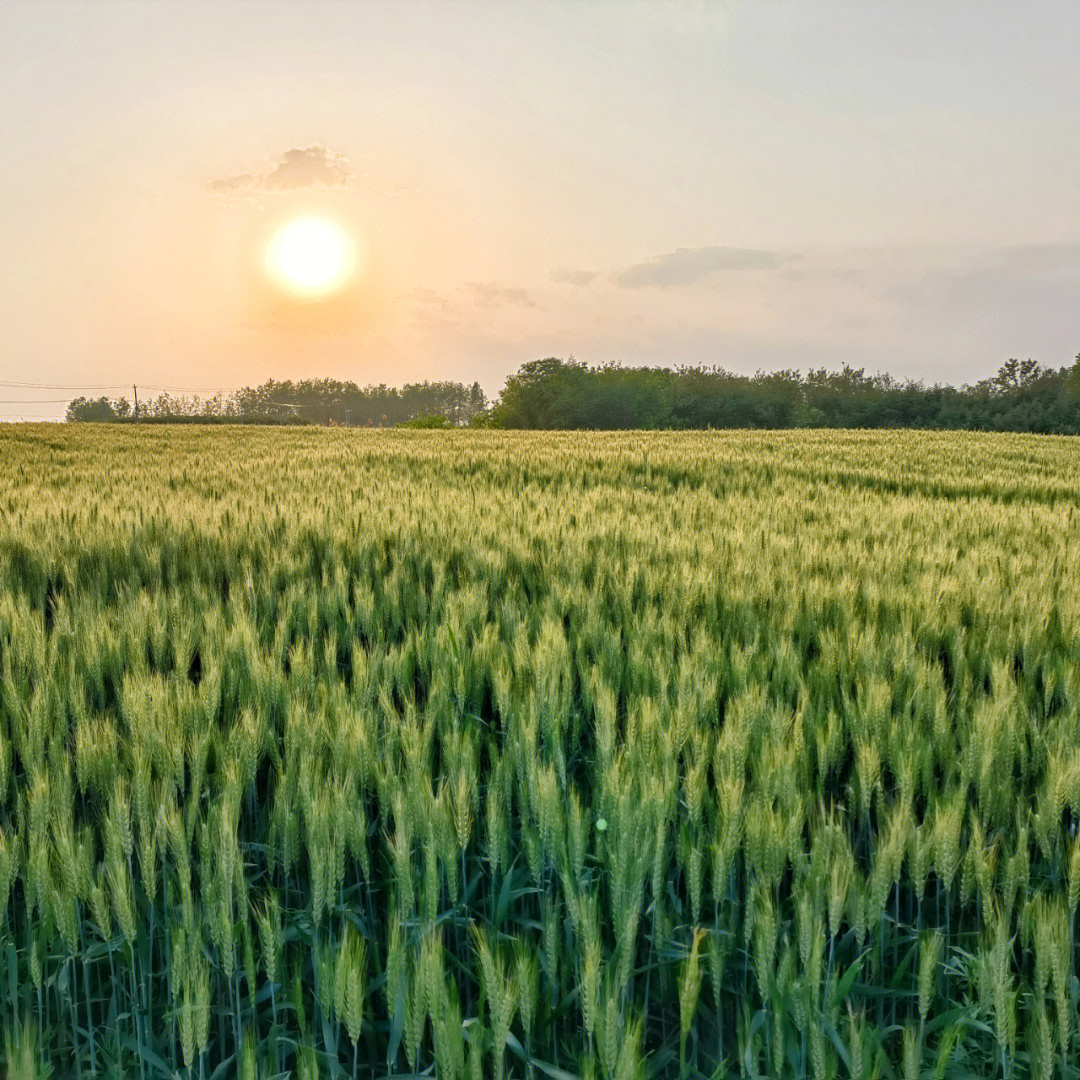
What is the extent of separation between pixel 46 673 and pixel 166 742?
2.30ft

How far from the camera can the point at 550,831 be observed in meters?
1.33

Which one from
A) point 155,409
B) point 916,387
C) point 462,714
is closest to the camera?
point 462,714

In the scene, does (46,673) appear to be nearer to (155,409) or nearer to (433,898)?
(433,898)

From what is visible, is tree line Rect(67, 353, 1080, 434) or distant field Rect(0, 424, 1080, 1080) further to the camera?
tree line Rect(67, 353, 1080, 434)

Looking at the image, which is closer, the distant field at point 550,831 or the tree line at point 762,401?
the distant field at point 550,831

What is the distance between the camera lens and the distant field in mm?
1141

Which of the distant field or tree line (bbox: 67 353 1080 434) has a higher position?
tree line (bbox: 67 353 1080 434)

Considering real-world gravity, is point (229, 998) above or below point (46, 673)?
below

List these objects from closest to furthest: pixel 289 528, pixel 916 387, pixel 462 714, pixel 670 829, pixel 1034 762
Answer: pixel 670 829
pixel 1034 762
pixel 462 714
pixel 289 528
pixel 916 387

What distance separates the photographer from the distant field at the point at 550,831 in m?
1.14

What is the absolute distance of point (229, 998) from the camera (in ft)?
4.46

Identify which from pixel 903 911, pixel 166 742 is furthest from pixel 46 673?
pixel 903 911

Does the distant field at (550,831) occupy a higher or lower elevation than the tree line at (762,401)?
lower

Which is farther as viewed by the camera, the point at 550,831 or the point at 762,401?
the point at 762,401
